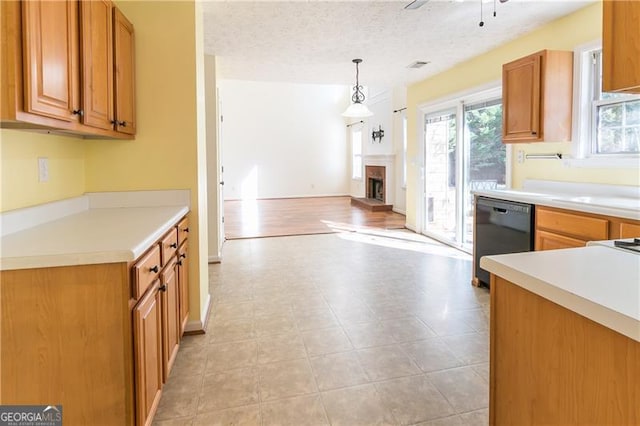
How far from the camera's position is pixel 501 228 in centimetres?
342

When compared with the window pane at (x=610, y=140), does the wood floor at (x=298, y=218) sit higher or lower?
lower

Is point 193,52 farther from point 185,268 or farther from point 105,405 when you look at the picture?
point 105,405

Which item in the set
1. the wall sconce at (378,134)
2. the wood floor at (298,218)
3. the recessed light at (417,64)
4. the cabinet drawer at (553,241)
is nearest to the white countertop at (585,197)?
the cabinet drawer at (553,241)

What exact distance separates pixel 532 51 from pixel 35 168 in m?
4.23

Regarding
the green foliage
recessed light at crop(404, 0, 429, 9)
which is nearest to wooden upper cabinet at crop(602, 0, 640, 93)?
recessed light at crop(404, 0, 429, 9)

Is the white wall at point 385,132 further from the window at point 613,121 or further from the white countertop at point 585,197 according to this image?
the window at point 613,121

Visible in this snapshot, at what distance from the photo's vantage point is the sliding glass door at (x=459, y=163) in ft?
15.2

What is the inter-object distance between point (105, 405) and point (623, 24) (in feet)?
7.41

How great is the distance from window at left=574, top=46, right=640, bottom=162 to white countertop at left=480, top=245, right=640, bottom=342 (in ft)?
7.06

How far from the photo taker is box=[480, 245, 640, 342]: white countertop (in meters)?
0.87

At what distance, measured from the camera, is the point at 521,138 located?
11.6ft

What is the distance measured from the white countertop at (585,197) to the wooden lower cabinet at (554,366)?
5.25 ft

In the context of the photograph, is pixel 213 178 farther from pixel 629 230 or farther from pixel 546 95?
pixel 629 230

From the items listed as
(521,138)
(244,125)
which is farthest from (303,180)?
(521,138)
